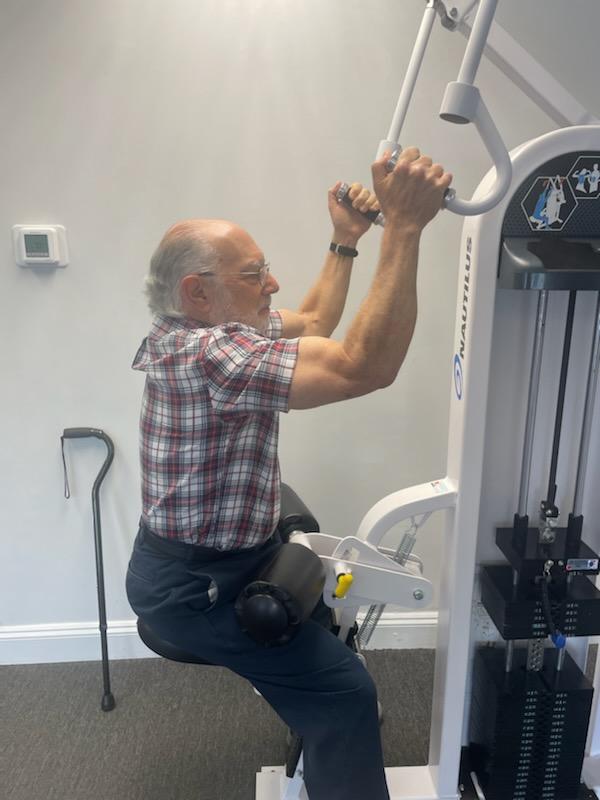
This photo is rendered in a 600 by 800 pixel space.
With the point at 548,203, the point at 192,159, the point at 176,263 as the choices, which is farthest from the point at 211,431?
the point at 192,159

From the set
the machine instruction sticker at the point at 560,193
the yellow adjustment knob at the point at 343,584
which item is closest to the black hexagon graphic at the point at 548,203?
the machine instruction sticker at the point at 560,193

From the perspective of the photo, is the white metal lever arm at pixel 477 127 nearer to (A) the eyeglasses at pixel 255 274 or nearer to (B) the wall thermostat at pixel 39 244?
(A) the eyeglasses at pixel 255 274

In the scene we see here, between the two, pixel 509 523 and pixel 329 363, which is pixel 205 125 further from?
pixel 509 523

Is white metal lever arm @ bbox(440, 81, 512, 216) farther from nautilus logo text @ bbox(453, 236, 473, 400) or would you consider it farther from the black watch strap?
the black watch strap

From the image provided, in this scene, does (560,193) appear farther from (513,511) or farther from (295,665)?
(295,665)

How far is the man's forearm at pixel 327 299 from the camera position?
1722 mm

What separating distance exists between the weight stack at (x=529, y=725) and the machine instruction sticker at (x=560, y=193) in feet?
3.70

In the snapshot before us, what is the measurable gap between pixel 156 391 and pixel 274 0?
1.23 meters

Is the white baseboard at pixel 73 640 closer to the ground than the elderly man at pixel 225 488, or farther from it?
closer to the ground

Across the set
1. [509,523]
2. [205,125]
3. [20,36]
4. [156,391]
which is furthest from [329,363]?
[20,36]

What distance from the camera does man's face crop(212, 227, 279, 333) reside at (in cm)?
138

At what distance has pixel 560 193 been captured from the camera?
52.1 inches

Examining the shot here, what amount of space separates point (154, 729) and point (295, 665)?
3.00 ft

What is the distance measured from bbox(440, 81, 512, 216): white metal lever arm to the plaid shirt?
0.41 metres
